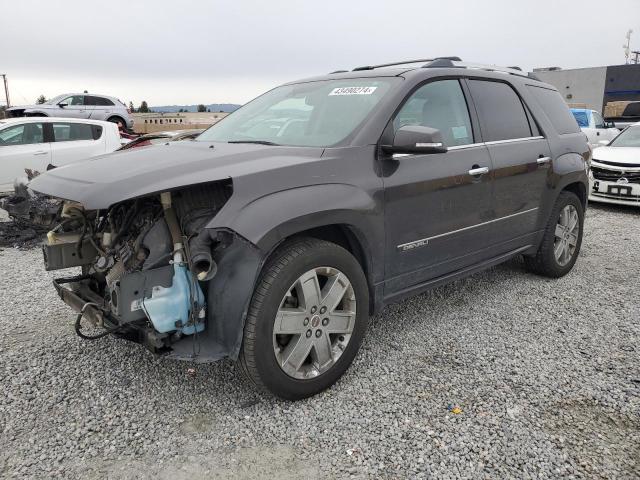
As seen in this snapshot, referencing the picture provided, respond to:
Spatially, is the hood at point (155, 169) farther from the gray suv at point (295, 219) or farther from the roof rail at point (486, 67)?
the roof rail at point (486, 67)

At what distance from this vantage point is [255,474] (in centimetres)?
234

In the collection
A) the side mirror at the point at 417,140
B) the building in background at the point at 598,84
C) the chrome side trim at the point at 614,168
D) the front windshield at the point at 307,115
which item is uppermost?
the building in background at the point at 598,84

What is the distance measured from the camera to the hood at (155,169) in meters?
2.43

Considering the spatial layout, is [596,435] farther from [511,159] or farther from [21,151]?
[21,151]

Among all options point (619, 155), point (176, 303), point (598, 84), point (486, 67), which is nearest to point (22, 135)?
point (486, 67)

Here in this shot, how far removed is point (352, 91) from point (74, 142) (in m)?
8.29

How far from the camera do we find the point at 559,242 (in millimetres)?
4906

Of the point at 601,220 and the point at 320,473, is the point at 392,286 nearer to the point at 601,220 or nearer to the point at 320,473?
the point at 320,473

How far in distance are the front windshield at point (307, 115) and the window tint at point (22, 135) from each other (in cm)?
711

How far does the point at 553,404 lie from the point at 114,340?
9.18 feet

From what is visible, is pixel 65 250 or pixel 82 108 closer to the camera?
pixel 65 250

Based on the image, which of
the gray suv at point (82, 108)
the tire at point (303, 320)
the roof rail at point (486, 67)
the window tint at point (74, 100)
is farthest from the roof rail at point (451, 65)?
the window tint at point (74, 100)

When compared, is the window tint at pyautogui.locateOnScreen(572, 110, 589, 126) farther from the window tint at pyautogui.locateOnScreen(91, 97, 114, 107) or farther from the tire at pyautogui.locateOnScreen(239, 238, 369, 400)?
the window tint at pyautogui.locateOnScreen(91, 97, 114, 107)

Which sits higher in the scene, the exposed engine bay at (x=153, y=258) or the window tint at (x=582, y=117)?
the window tint at (x=582, y=117)
